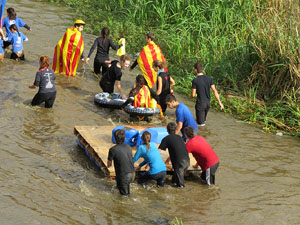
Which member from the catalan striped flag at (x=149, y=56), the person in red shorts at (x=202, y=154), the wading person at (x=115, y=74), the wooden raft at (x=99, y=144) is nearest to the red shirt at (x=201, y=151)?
the person in red shorts at (x=202, y=154)

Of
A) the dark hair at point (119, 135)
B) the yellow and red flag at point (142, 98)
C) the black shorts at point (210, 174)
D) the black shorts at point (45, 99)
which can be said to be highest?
the dark hair at point (119, 135)

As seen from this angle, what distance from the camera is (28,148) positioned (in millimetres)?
9938

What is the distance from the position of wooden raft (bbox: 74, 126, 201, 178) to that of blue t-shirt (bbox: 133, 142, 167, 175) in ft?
0.69

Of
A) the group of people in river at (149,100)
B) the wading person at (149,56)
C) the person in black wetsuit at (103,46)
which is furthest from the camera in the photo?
the person in black wetsuit at (103,46)

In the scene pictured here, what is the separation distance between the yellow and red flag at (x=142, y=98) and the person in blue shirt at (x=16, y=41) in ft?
15.4

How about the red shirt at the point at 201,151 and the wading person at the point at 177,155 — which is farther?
the red shirt at the point at 201,151

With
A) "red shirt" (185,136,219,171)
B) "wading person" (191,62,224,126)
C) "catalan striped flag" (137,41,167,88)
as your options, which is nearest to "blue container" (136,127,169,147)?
"red shirt" (185,136,219,171)

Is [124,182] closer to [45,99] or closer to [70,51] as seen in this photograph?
[45,99]

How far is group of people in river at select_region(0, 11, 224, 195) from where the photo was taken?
28.0 ft

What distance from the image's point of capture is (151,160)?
8.80 m

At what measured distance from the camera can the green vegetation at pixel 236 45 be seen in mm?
12969

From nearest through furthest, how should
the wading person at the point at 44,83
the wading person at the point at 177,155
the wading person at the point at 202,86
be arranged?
the wading person at the point at 177,155 < the wading person at the point at 202,86 < the wading person at the point at 44,83

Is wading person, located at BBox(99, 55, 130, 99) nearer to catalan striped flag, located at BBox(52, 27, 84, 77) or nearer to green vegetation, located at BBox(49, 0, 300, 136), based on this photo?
catalan striped flag, located at BBox(52, 27, 84, 77)

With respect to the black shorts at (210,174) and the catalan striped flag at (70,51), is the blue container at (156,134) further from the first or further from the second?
the catalan striped flag at (70,51)
